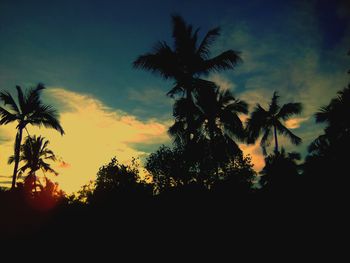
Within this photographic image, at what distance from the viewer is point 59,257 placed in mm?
5129

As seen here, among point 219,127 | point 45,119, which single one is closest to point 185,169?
point 219,127

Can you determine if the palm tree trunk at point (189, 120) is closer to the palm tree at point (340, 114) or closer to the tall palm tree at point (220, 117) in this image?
the tall palm tree at point (220, 117)

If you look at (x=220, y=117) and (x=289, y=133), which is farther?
(x=289, y=133)

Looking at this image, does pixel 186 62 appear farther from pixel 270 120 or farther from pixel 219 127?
pixel 270 120

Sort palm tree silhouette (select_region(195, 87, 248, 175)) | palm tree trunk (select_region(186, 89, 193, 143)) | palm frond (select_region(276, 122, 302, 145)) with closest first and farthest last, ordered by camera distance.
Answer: palm tree trunk (select_region(186, 89, 193, 143)), palm tree silhouette (select_region(195, 87, 248, 175)), palm frond (select_region(276, 122, 302, 145))

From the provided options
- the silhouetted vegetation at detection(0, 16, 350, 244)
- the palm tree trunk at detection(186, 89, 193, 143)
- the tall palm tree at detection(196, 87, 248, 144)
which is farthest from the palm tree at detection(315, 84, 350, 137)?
the palm tree trunk at detection(186, 89, 193, 143)

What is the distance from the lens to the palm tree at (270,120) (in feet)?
81.1

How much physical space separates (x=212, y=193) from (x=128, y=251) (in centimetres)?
247

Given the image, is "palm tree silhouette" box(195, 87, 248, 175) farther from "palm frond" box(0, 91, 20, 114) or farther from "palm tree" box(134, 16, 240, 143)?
"palm frond" box(0, 91, 20, 114)

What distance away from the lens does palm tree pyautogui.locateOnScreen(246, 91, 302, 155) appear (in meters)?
24.7

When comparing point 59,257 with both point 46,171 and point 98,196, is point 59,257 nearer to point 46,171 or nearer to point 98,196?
point 98,196

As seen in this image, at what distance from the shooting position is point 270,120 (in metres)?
25.3

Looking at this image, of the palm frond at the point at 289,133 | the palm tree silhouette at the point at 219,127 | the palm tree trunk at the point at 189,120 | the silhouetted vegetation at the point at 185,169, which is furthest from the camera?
the palm frond at the point at 289,133

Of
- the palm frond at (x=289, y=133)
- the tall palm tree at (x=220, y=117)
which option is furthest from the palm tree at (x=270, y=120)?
the tall palm tree at (x=220, y=117)
